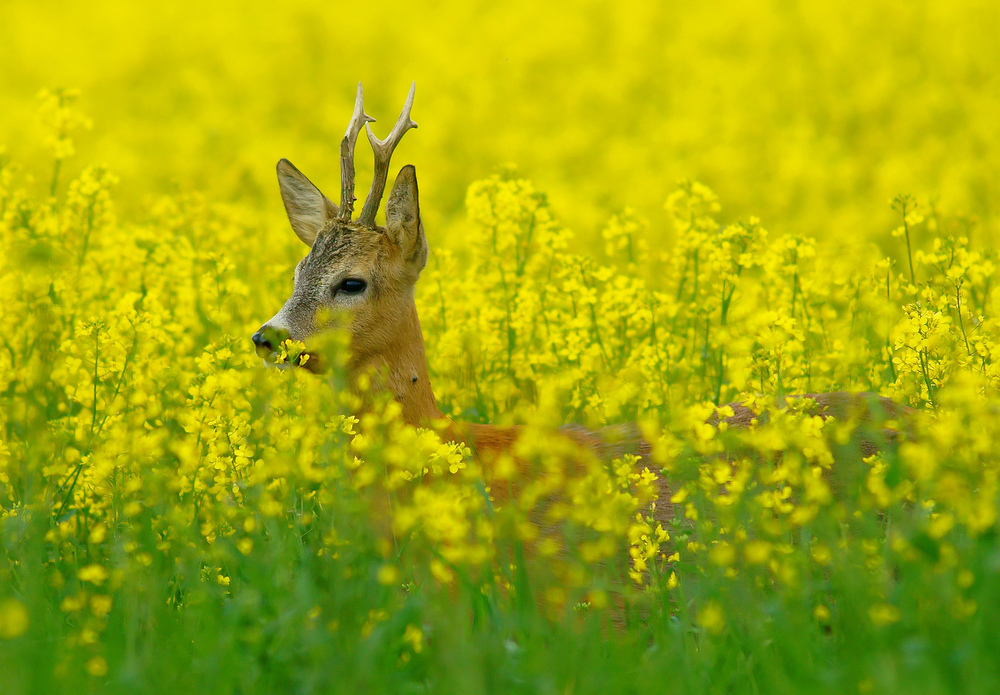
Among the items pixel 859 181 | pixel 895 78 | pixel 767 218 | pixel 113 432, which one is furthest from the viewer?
pixel 895 78

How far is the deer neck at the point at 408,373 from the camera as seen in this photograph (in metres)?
4.89

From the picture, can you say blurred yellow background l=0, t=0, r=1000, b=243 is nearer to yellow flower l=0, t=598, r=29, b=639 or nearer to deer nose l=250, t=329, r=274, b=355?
deer nose l=250, t=329, r=274, b=355

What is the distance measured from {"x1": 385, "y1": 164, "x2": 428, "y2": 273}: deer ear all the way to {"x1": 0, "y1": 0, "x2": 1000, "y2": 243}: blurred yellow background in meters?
4.37

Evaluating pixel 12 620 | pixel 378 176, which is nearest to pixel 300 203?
pixel 378 176

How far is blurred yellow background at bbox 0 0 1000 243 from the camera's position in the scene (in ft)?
36.4

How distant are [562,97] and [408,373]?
9.87 metres

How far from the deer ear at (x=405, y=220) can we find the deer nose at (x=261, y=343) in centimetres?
83

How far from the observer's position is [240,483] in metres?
3.75

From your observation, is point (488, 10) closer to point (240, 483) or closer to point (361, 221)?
point (361, 221)

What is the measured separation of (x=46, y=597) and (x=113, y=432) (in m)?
0.54

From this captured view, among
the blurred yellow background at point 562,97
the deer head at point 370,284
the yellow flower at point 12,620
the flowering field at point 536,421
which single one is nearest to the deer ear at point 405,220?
the deer head at point 370,284

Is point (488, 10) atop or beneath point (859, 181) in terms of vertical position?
atop

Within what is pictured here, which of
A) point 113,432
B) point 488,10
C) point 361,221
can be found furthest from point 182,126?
point 113,432

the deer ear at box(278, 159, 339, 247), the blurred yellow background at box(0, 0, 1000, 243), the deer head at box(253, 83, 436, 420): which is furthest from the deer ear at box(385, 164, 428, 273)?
the blurred yellow background at box(0, 0, 1000, 243)
